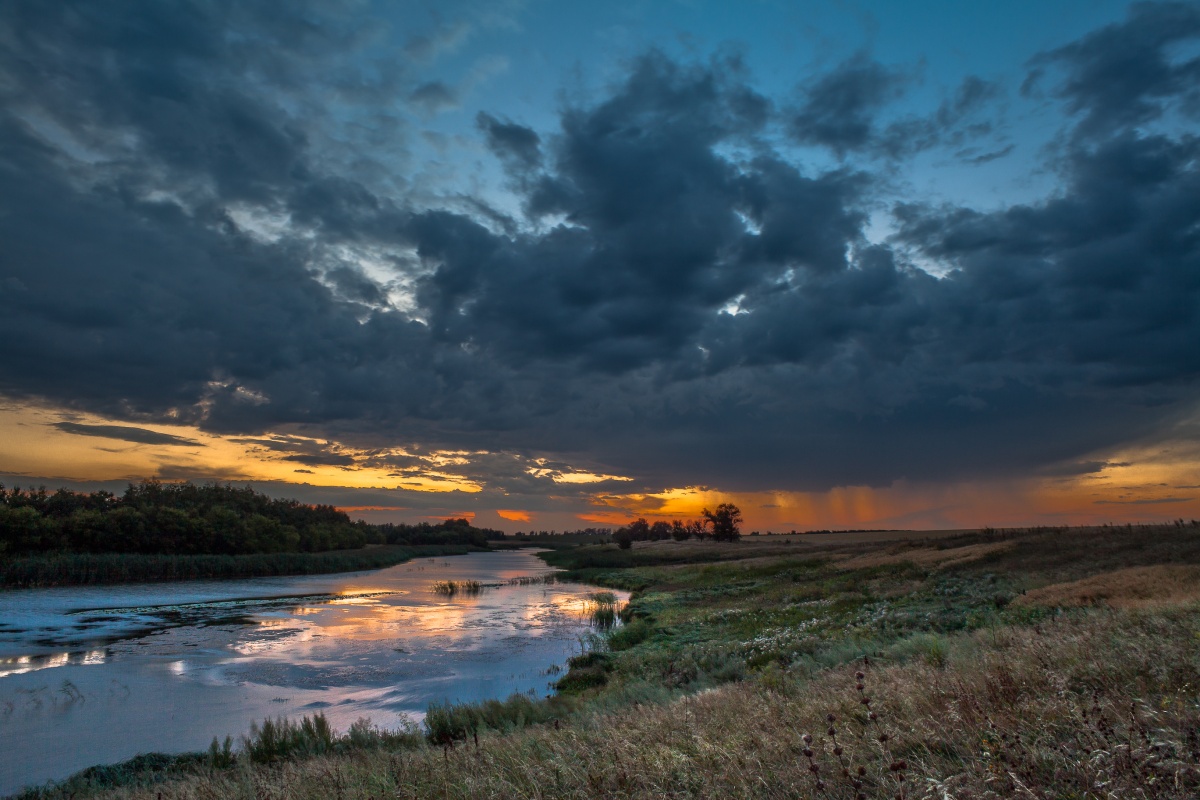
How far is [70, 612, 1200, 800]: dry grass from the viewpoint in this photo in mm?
4270

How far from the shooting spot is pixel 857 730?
6.27 m

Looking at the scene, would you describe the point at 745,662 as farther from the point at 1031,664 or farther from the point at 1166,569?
the point at 1166,569

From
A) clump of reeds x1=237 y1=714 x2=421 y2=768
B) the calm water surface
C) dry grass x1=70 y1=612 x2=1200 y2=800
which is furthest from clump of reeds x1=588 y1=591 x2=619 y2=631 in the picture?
dry grass x1=70 y1=612 x2=1200 y2=800

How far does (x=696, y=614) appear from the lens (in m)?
30.2

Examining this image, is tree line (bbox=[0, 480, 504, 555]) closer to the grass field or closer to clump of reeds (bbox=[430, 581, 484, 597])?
clump of reeds (bbox=[430, 581, 484, 597])

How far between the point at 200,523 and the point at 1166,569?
282 feet

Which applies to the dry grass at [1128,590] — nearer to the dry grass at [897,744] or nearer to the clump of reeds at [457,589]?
the dry grass at [897,744]

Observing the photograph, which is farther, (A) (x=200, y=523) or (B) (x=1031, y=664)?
(A) (x=200, y=523)

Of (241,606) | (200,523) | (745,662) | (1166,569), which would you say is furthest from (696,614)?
(200,523)

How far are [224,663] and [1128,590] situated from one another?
2947 cm

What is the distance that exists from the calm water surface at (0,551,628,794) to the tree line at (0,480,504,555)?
13320 mm

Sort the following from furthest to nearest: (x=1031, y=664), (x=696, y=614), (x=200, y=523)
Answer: (x=200, y=523)
(x=696, y=614)
(x=1031, y=664)

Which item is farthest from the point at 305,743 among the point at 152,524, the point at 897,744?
the point at 152,524

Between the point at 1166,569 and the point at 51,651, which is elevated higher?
the point at 1166,569
